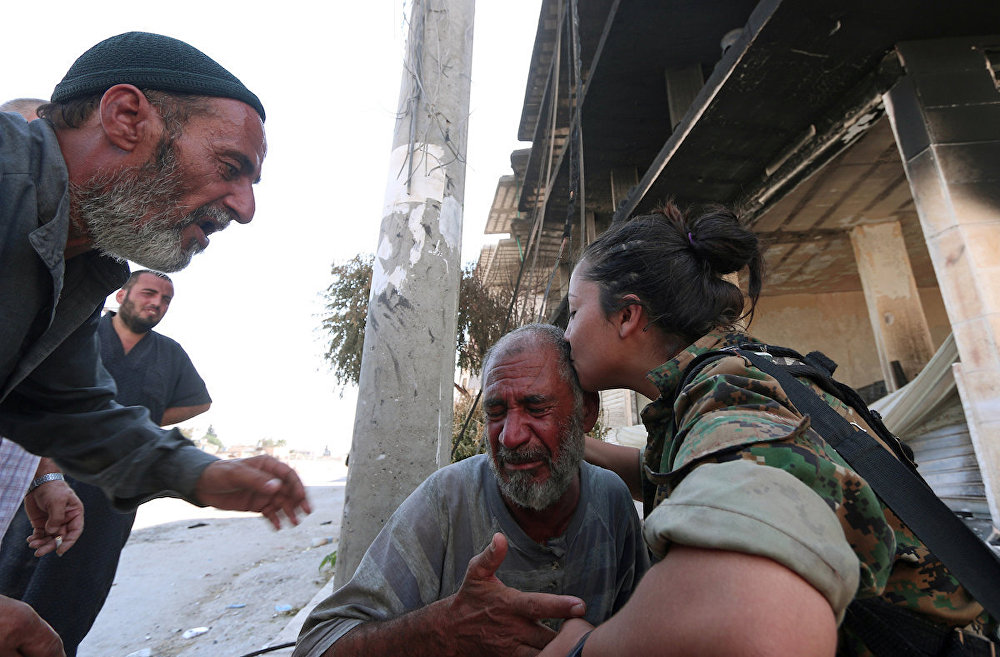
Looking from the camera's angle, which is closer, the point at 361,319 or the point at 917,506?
the point at 917,506

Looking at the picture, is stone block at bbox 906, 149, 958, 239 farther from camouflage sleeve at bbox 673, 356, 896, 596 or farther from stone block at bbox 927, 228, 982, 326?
camouflage sleeve at bbox 673, 356, 896, 596

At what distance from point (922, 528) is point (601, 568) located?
3.20 feet

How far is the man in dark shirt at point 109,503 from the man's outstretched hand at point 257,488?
1.12 m

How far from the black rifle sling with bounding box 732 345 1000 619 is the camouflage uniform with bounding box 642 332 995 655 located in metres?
0.07

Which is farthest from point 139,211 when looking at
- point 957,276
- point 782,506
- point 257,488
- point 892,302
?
point 892,302

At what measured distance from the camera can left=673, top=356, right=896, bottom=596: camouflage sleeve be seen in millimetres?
827

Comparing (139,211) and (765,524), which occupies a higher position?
(139,211)

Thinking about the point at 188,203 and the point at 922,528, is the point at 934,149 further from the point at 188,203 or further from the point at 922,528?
the point at 188,203

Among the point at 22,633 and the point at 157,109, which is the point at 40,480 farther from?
the point at 157,109

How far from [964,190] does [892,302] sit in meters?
4.55

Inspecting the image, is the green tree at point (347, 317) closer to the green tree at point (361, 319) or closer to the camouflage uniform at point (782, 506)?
the green tree at point (361, 319)

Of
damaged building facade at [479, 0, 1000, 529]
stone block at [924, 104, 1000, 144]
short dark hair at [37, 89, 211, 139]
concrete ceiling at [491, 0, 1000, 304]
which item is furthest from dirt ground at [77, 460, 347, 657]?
stone block at [924, 104, 1000, 144]

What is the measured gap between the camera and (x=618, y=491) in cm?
196

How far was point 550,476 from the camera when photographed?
1762 millimetres
